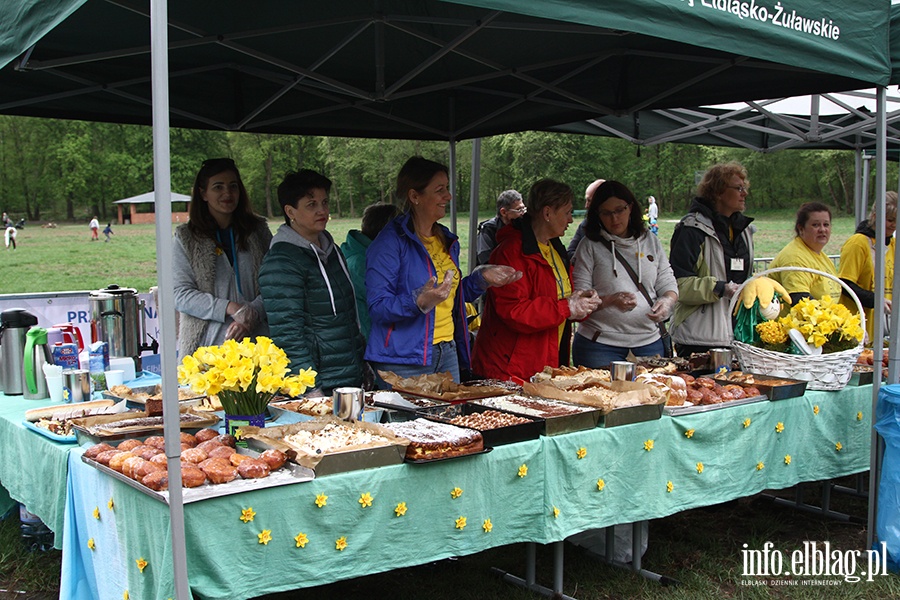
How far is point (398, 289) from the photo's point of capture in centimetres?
347

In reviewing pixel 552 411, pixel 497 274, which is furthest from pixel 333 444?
pixel 497 274

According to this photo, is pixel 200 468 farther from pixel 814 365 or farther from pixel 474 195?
pixel 474 195

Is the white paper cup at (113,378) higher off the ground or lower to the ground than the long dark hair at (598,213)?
lower

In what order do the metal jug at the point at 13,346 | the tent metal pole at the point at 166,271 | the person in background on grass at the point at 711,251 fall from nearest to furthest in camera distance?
the tent metal pole at the point at 166,271 → the metal jug at the point at 13,346 → the person in background on grass at the point at 711,251

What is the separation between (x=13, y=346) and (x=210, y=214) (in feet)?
3.33

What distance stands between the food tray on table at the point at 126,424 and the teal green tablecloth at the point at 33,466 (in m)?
0.08

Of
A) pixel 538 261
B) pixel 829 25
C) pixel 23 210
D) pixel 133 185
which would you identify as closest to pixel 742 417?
pixel 538 261

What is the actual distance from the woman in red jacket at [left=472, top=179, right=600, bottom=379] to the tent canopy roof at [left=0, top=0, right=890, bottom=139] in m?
0.74

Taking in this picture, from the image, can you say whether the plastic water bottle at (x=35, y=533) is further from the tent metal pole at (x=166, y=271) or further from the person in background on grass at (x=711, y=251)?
the person in background on grass at (x=711, y=251)

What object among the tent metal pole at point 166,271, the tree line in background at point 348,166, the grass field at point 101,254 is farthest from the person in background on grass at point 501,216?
the tree line in background at point 348,166

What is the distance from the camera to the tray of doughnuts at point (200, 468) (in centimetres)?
206

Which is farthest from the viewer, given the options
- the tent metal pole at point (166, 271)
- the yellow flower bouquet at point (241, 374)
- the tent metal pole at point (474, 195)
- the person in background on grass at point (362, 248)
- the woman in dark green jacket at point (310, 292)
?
the tent metal pole at point (474, 195)

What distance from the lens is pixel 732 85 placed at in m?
4.28

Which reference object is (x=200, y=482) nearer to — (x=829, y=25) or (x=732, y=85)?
(x=829, y=25)
